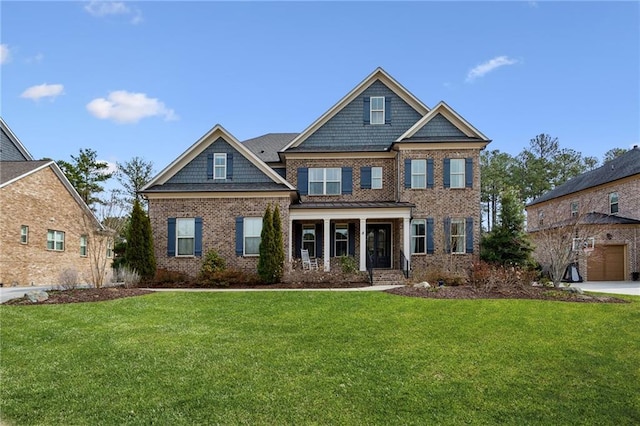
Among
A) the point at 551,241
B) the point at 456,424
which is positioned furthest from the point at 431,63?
the point at 456,424

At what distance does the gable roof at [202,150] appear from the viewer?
60.9ft

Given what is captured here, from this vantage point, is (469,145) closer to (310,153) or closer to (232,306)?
(310,153)

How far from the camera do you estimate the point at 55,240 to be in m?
23.0

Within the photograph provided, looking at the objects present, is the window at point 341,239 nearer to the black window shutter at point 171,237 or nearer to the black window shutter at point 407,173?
the black window shutter at point 407,173

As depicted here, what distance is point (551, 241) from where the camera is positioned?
15.3 m

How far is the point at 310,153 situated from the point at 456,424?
16.6m

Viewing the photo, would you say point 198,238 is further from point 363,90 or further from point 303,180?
point 363,90

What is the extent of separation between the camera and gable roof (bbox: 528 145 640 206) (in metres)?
25.1

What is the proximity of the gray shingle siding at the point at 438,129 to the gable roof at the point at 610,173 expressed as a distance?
12.5 meters

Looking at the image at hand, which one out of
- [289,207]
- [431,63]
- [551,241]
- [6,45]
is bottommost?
[551,241]

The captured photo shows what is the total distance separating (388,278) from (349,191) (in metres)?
5.25

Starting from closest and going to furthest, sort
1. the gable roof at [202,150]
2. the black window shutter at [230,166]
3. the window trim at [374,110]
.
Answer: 1. the gable roof at [202,150]
2. the black window shutter at [230,166]
3. the window trim at [374,110]

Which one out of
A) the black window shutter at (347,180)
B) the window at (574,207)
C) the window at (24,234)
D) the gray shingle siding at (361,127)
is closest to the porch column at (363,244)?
the black window shutter at (347,180)

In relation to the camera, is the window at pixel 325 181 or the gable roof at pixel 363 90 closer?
the window at pixel 325 181
